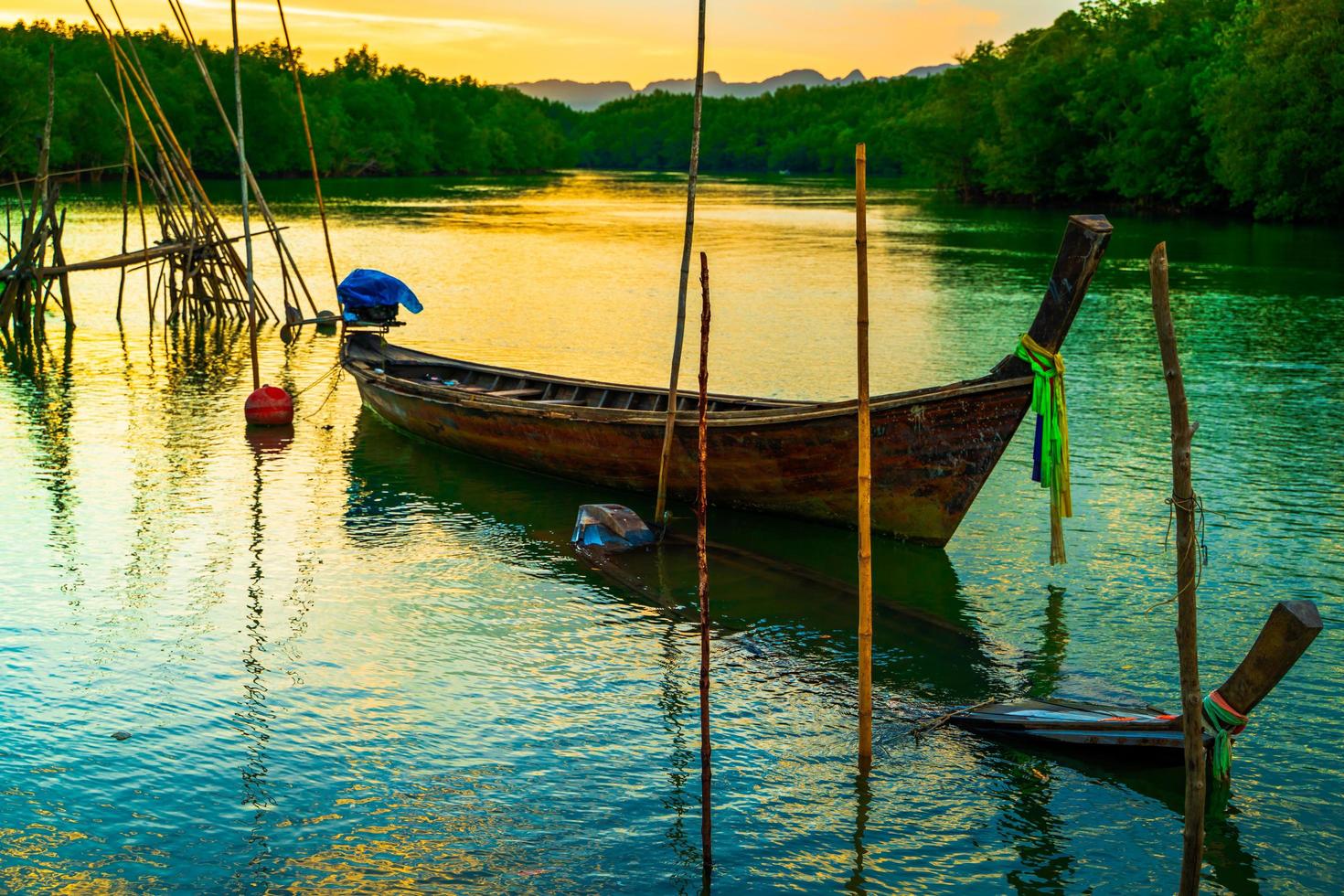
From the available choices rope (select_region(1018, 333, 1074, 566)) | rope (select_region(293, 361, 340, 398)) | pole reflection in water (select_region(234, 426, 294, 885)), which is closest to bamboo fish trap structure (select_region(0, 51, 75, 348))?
rope (select_region(293, 361, 340, 398))

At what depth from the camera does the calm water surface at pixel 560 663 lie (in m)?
6.94

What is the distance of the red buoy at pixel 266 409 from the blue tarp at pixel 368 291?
2144 mm

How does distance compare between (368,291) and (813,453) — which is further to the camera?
(368,291)

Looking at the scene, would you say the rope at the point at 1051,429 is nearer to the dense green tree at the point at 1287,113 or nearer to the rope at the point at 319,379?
the rope at the point at 319,379

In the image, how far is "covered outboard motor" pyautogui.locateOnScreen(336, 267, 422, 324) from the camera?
61.0ft

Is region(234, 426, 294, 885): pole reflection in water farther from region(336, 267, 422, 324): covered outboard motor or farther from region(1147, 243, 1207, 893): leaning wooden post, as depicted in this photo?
region(336, 267, 422, 324): covered outboard motor

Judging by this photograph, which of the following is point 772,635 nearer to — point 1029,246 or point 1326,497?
point 1326,497

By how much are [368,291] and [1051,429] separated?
1167 centimetres

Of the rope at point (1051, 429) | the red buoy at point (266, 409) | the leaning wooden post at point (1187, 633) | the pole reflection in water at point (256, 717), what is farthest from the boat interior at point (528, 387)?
the leaning wooden post at point (1187, 633)

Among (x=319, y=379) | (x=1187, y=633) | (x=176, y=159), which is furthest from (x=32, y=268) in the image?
(x=1187, y=633)

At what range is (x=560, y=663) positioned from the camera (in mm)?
9523

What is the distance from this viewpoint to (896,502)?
1180 centimetres

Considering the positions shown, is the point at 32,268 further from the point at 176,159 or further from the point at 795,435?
the point at 795,435

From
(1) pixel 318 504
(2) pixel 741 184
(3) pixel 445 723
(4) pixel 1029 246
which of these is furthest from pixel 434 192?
(3) pixel 445 723
